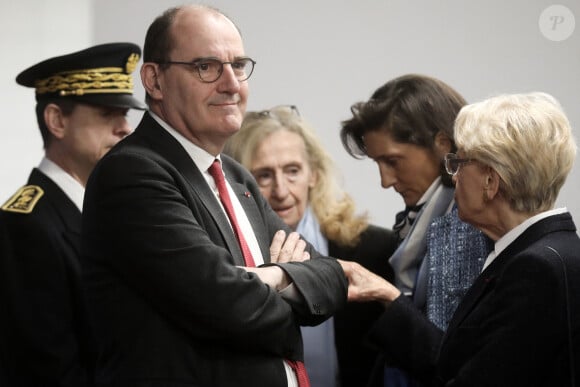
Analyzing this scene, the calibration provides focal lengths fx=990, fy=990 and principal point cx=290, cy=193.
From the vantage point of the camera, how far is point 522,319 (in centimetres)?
205

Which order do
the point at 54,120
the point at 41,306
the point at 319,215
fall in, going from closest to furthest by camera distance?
the point at 41,306
the point at 54,120
the point at 319,215

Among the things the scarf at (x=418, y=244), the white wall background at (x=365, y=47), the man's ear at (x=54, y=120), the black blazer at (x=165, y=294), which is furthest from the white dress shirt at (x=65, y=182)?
the white wall background at (x=365, y=47)

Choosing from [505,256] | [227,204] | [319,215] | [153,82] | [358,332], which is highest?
[153,82]

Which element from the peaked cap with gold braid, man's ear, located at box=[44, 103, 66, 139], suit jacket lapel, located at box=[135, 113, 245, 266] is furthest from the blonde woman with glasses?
suit jacket lapel, located at box=[135, 113, 245, 266]

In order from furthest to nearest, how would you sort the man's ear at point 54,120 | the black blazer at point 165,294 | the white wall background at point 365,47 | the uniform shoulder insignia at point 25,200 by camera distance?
the white wall background at point 365,47, the man's ear at point 54,120, the uniform shoulder insignia at point 25,200, the black blazer at point 165,294

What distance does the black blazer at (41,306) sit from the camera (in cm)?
252

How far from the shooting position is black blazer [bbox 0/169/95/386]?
252 centimetres

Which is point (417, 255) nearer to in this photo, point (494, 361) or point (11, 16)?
point (494, 361)

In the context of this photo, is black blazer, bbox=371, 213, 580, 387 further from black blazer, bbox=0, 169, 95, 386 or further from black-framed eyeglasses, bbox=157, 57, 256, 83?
black blazer, bbox=0, 169, 95, 386

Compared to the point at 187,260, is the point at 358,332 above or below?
below

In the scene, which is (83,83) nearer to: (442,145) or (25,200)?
(25,200)

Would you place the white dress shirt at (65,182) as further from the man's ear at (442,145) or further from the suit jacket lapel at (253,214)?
the man's ear at (442,145)

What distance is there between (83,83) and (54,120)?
14 cm

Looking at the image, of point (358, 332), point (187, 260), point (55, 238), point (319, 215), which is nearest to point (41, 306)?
point (55, 238)
